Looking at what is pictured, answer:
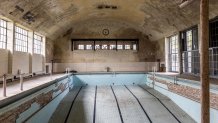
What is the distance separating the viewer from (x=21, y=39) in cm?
837

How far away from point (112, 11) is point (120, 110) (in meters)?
6.03

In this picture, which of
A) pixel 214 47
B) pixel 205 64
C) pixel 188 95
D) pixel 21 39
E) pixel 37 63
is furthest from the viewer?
pixel 37 63

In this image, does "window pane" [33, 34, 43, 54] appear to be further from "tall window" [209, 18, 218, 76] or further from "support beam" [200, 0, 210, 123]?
"support beam" [200, 0, 210, 123]

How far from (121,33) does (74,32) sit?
3.00 meters

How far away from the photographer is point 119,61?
47.5 feet

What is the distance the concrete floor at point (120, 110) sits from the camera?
A: 600cm

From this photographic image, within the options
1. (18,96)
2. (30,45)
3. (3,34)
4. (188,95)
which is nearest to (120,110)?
(188,95)

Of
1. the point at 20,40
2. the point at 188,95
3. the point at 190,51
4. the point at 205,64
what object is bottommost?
the point at 188,95

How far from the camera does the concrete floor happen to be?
6.00m

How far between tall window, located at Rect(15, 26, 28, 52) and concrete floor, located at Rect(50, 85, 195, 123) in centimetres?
252

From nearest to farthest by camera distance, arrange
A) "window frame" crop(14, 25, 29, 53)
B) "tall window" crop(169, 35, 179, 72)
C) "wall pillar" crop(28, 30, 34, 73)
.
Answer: "window frame" crop(14, 25, 29, 53) < "wall pillar" crop(28, 30, 34, 73) < "tall window" crop(169, 35, 179, 72)

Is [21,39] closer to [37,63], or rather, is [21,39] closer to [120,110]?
[37,63]

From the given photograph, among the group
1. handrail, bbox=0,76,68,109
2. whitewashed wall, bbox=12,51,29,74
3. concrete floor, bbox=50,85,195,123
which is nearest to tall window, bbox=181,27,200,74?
concrete floor, bbox=50,85,195,123

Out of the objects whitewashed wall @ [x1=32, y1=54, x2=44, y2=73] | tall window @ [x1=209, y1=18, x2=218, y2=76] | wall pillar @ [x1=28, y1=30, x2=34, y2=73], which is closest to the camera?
tall window @ [x1=209, y1=18, x2=218, y2=76]
